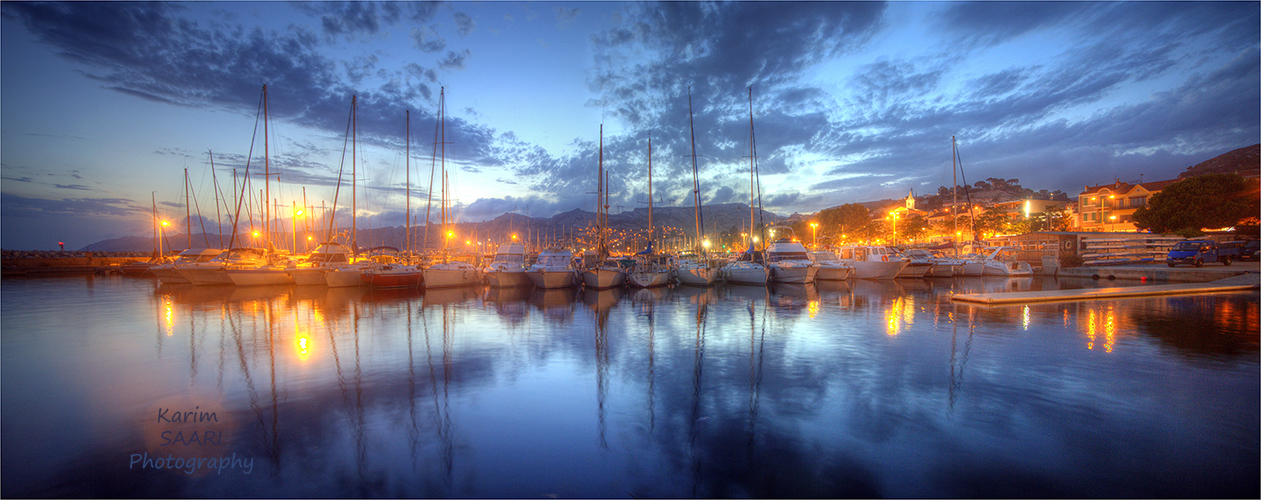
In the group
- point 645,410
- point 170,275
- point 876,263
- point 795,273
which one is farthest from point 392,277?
point 876,263

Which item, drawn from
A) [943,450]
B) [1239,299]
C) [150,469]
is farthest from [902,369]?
[1239,299]

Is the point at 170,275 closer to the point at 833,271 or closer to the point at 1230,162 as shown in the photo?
the point at 833,271

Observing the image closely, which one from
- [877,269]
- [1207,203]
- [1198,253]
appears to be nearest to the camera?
[1198,253]

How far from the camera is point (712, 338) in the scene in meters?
12.1

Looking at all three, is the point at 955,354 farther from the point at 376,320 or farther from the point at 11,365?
the point at 11,365

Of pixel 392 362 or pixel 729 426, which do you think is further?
pixel 392 362

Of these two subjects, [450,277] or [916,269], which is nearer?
[450,277]

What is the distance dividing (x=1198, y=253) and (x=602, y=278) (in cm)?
3621

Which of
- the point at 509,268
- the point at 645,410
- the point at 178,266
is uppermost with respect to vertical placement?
the point at 178,266

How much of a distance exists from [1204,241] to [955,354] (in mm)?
36601

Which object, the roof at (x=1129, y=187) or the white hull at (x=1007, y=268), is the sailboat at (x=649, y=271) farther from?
the roof at (x=1129, y=187)

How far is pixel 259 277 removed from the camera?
30172mm

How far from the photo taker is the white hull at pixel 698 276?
3055 centimetres

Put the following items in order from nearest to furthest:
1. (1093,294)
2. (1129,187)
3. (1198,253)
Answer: (1093,294) → (1198,253) → (1129,187)
